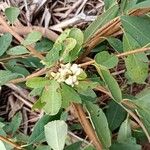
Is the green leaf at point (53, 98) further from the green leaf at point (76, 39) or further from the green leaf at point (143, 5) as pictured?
the green leaf at point (143, 5)

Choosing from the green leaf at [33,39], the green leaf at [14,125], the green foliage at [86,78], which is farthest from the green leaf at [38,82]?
the green leaf at [14,125]

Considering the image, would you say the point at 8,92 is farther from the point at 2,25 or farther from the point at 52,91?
the point at 52,91

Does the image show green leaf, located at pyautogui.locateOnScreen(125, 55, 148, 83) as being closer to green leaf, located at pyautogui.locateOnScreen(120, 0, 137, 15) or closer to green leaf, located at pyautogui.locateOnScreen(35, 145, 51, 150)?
green leaf, located at pyautogui.locateOnScreen(120, 0, 137, 15)

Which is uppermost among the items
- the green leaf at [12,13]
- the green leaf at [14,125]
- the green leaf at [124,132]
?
the green leaf at [12,13]

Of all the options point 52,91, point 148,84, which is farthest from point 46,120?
point 148,84

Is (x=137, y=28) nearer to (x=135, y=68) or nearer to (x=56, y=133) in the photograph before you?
(x=135, y=68)

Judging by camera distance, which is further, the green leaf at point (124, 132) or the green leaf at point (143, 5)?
the green leaf at point (124, 132)

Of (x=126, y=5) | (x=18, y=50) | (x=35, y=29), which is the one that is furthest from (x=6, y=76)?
(x=126, y=5)
